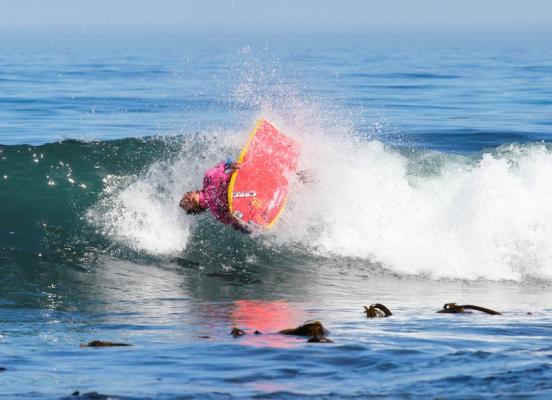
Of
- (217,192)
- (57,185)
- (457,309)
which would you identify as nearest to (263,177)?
(217,192)

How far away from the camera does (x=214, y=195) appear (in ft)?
39.1

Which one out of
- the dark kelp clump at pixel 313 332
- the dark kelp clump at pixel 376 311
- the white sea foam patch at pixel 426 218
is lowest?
the dark kelp clump at pixel 313 332

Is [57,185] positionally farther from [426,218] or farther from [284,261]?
[426,218]

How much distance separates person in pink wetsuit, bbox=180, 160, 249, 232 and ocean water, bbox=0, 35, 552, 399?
715mm

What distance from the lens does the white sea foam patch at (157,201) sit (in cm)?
1285

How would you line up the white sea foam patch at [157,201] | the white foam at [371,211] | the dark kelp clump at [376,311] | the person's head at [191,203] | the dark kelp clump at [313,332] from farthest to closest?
the white sea foam patch at [157,201] < the white foam at [371,211] < the person's head at [191,203] < the dark kelp clump at [376,311] < the dark kelp clump at [313,332]

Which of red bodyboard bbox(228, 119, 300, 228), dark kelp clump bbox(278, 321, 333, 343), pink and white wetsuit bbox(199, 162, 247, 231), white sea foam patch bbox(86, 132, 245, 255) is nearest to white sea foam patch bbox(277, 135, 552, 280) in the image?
red bodyboard bbox(228, 119, 300, 228)

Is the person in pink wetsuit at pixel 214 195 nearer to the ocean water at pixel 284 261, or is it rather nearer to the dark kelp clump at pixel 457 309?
the ocean water at pixel 284 261

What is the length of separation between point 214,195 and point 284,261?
4.20 feet

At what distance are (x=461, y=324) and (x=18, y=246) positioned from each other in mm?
6448

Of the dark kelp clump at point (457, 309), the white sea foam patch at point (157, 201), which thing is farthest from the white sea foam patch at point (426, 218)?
the dark kelp clump at point (457, 309)

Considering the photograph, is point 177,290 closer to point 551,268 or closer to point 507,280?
point 507,280

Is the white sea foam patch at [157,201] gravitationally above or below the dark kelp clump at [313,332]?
above

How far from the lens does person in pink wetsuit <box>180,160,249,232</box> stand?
11.9 metres
